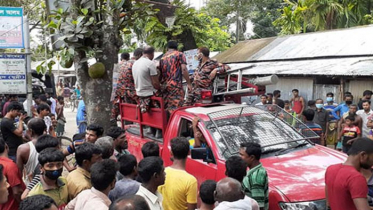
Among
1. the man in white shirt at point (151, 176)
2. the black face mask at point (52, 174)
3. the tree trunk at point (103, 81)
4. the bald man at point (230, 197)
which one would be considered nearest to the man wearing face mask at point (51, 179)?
the black face mask at point (52, 174)

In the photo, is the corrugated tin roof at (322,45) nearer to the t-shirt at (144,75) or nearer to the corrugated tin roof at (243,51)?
the corrugated tin roof at (243,51)

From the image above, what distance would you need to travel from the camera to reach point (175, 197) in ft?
12.0

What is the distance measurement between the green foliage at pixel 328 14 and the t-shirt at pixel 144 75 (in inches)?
560

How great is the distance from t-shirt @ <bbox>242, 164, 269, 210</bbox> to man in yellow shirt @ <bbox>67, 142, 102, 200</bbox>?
144cm

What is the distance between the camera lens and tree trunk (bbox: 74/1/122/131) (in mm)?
6285

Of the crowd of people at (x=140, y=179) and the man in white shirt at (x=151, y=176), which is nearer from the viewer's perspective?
the crowd of people at (x=140, y=179)

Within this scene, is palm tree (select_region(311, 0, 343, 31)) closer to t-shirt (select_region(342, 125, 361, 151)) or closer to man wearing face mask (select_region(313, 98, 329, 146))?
man wearing face mask (select_region(313, 98, 329, 146))

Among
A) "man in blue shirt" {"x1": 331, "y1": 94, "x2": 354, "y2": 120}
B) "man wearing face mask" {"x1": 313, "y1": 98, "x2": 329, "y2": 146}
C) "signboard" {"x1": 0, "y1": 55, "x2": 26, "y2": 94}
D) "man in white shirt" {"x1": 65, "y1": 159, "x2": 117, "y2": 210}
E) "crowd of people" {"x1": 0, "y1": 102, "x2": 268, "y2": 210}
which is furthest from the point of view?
"man in blue shirt" {"x1": 331, "y1": 94, "x2": 354, "y2": 120}

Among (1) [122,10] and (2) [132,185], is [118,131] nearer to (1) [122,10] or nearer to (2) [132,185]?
(2) [132,185]

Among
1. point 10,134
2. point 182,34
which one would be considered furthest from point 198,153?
point 182,34

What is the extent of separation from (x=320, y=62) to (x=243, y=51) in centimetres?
469

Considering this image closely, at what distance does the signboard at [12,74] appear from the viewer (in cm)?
755

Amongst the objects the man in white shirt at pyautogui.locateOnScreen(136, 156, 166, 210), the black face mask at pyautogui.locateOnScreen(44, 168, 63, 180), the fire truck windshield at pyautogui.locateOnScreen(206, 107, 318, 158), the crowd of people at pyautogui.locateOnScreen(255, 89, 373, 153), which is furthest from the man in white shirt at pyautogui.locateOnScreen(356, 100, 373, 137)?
the black face mask at pyautogui.locateOnScreen(44, 168, 63, 180)

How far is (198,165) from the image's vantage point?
4.97m
